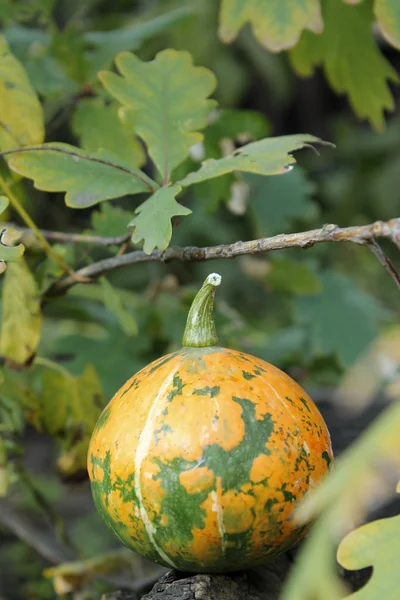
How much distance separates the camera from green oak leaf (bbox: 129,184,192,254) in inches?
39.0

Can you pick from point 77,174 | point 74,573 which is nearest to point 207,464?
point 77,174

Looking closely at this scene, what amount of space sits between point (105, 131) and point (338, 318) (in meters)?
1.08

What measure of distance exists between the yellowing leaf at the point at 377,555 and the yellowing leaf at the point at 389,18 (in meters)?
0.95

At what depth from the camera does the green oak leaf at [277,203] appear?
7.73 ft

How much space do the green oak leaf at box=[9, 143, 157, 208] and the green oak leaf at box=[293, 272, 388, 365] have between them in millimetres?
1208

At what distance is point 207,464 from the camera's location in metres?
0.94

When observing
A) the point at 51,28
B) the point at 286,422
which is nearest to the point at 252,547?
the point at 286,422

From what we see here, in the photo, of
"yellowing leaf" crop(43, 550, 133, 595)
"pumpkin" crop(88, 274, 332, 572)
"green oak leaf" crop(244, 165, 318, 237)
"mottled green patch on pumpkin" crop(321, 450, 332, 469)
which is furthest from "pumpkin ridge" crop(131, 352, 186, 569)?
"green oak leaf" crop(244, 165, 318, 237)

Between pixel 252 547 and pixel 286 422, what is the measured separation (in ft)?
0.58

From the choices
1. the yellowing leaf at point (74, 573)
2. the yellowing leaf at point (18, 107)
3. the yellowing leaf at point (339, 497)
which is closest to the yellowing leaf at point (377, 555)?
the yellowing leaf at point (339, 497)

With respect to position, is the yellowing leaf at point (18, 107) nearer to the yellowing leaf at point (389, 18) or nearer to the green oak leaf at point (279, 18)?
the green oak leaf at point (279, 18)

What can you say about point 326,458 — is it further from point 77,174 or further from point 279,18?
point 279,18

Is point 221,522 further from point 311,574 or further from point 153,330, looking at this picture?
point 153,330

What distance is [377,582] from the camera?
0.69m
